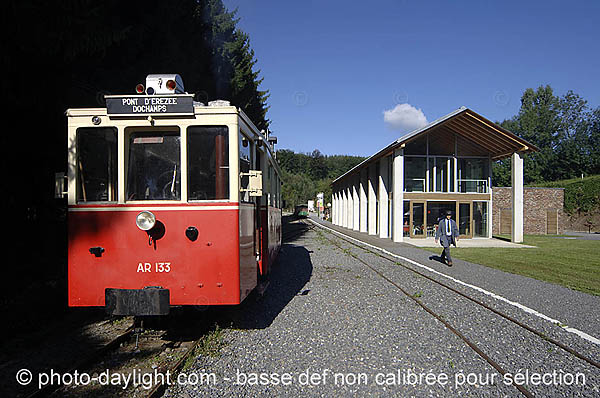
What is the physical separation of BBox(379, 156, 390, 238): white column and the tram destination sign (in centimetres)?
2207

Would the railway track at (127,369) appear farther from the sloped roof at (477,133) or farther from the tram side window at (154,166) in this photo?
the sloped roof at (477,133)

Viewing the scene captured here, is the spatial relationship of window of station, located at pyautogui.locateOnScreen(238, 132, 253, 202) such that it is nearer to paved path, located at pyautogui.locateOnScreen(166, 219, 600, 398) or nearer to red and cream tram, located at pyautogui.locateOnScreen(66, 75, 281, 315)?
red and cream tram, located at pyautogui.locateOnScreen(66, 75, 281, 315)

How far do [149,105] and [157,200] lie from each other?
1.17 meters

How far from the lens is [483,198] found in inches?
987

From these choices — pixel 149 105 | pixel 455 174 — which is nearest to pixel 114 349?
pixel 149 105

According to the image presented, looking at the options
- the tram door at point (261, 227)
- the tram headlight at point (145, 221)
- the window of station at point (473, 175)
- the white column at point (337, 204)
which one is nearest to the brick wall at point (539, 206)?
the window of station at point (473, 175)

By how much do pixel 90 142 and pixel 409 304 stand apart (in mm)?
6113

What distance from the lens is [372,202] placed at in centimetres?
2939

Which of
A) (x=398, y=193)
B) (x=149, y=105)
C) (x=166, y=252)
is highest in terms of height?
(x=149, y=105)

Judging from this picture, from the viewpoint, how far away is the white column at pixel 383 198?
86.0 ft

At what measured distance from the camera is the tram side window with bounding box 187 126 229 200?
17.2 feet

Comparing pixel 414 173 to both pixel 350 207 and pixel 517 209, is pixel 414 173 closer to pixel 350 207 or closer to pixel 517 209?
pixel 517 209

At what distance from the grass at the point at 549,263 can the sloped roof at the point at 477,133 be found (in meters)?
6.38

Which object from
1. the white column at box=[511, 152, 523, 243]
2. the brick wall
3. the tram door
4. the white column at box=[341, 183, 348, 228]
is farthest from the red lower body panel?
the white column at box=[341, 183, 348, 228]
